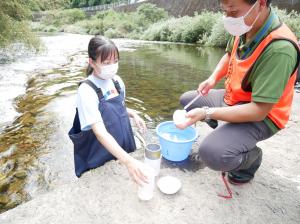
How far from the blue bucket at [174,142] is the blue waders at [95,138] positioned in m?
0.37

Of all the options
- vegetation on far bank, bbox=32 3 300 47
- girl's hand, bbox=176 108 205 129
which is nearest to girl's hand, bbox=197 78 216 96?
girl's hand, bbox=176 108 205 129

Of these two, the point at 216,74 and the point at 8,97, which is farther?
the point at 8,97

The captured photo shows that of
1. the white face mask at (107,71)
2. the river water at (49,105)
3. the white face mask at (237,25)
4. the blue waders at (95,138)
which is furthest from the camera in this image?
the river water at (49,105)

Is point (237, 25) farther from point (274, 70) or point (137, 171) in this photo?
point (137, 171)

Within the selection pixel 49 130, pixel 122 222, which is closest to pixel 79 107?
pixel 122 222

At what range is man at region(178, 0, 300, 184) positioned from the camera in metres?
2.12

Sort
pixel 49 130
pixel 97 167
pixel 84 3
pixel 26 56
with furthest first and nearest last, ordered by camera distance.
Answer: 1. pixel 84 3
2. pixel 26 56
3. pixel 49 130
4. pixel 97 167

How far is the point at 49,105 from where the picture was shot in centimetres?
586

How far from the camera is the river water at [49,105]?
3537 mm

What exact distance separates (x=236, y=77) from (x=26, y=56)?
10536 millimetres

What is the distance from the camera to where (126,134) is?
2898 millimetres

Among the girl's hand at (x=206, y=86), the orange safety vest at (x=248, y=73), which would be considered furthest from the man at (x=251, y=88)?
the girl's hand at (x=206, y=86)

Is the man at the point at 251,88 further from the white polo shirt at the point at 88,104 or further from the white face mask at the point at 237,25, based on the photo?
the white polo shirt at the point at 88,104

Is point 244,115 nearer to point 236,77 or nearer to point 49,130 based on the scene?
point 236,77
